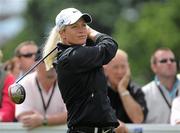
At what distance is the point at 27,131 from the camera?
35.9 ft

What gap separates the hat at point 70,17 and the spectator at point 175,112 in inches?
96.0

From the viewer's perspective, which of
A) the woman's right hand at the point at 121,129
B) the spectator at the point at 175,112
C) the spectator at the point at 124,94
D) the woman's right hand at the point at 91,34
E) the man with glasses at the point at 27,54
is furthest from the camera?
the man with glasses at the point at 27,54

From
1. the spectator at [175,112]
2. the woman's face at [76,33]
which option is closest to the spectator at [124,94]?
the spectator at [175,112]

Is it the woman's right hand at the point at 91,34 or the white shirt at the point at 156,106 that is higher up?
Result: the woman's right hand at the point at 91,34

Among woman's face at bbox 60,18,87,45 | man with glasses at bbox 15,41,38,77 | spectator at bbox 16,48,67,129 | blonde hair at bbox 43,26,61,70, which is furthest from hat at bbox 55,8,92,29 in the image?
man with glasses at bbox 15,41,38,77

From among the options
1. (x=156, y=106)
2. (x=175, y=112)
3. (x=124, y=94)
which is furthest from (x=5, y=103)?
(x=175, y=112)

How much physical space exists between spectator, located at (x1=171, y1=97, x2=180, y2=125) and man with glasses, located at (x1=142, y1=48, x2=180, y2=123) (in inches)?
26.3

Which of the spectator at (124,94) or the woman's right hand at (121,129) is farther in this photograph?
the spectator at (124,94)

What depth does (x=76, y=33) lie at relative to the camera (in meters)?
8.79

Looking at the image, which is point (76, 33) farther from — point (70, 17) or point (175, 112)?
point (175, 112)

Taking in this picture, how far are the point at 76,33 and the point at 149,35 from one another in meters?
33.8

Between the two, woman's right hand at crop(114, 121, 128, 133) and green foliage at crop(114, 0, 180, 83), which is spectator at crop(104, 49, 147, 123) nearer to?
woman's right hand at crop(114, 121, 128, 133)

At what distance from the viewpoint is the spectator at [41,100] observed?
36.3ft

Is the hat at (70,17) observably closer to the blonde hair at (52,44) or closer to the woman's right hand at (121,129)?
the blonde hair at (52,44)
